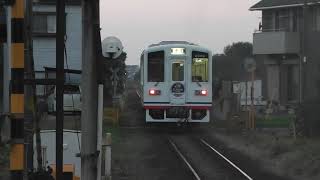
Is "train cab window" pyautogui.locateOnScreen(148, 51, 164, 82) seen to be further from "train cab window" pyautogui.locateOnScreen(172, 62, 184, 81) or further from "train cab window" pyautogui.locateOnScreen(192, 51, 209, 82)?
"train cab window" pyautogui.locateOnScreen(192, 51, 209, 82)

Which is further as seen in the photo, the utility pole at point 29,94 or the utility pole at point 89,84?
the utility pole at point 89,84

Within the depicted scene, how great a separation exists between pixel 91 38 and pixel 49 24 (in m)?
24.6

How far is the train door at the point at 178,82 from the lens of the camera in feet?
75.2

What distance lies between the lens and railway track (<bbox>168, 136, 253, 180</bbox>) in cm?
1302

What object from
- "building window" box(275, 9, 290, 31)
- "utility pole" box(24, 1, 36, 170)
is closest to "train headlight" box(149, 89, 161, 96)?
"utility pole" box(24, 1, 36, 170)

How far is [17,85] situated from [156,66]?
60.1 feet

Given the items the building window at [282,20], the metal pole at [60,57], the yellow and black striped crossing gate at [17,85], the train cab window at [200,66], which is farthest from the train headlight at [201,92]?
the building window at [282,20]

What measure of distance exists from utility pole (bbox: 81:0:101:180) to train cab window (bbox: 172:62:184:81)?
1785 cm

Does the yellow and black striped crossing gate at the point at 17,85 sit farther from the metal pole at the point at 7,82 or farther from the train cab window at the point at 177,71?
the train cab window at the point at 177,71

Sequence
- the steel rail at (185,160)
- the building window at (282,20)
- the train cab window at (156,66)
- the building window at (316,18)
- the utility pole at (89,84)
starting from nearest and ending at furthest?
1. the utility pole at (89,84)
2. the steel rail at (185,160)
3. the train cab window at (156,66)
4. the building window at (316,18)
5. the building window at (282,20)

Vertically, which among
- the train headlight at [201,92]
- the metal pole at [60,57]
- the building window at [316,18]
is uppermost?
the building window at [316,18]

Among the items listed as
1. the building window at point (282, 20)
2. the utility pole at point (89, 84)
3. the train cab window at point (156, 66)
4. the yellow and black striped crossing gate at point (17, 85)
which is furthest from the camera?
the building window at point (282, 20)

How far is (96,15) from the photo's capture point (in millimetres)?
5129

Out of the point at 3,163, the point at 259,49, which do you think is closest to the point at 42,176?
the point at 3,163
